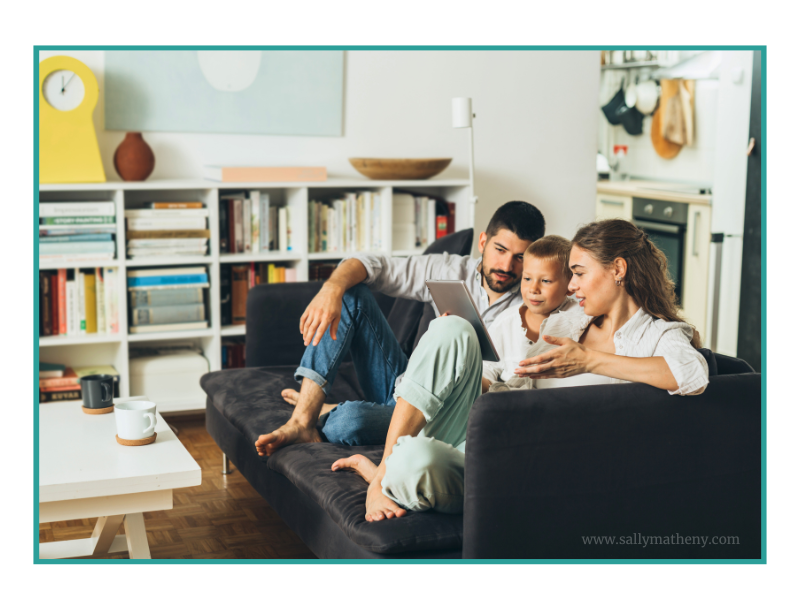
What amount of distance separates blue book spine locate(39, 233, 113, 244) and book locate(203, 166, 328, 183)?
1.56 ft

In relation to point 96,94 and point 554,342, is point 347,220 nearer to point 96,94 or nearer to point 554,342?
point 96,94

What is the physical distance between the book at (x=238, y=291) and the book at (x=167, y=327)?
0.46 feet

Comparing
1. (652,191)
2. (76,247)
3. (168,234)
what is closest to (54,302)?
(76,247)

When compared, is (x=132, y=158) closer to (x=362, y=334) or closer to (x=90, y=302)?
(x=90, y=302)

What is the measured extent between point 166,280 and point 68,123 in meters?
0.67

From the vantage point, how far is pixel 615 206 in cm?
502

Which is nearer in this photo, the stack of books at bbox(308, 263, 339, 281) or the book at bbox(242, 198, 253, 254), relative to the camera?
the book at bbox(242, 198, 253, 254)

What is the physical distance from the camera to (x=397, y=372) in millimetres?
2135

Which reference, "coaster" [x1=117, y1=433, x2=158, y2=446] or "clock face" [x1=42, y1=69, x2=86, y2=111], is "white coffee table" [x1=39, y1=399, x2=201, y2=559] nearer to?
"coaster" [x1=117, y1=433, x2=158, y2=446]

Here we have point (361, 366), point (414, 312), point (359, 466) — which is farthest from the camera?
point (414, 312)

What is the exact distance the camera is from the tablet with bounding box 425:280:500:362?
1.77 metres

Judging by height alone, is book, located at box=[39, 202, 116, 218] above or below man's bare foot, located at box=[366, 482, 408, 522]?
above

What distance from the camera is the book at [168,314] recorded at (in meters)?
3.08

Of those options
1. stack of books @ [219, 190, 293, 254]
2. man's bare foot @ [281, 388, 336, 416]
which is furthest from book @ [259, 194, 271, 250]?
man's bare foot @ [281, 388, 336, 416]
